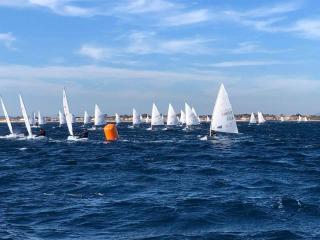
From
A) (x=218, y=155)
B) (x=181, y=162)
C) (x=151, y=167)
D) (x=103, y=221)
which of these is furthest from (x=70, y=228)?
(x=218, y=155)

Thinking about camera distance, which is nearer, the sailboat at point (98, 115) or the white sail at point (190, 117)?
the white sail at point (190, 117)

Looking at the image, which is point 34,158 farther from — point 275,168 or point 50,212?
point 50,212

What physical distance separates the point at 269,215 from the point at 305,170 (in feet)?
51.9

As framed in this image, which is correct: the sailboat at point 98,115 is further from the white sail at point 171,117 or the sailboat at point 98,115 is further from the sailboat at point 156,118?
the white sail at point 171,117

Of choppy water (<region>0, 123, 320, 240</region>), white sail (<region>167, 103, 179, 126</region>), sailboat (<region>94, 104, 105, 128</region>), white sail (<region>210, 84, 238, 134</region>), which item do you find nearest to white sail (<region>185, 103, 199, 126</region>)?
white sail (<region>167, 103, 179, 126</region>)

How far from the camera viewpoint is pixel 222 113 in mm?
66250

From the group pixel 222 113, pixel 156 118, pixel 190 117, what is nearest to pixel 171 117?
pixel 156 118

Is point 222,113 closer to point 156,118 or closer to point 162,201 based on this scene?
point 162,201

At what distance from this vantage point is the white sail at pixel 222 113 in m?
66.1

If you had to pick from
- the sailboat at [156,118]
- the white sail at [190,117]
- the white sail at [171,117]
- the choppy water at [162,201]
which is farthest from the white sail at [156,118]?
the choppy water at [162,201]

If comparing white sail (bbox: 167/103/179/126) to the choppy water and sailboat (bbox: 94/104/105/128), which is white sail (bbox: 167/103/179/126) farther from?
the choppy water

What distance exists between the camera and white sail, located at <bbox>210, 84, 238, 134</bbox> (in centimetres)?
6612

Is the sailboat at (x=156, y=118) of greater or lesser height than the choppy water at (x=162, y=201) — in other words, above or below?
above

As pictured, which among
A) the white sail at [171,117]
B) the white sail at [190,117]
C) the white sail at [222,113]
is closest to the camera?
the white sail at [222,113]
